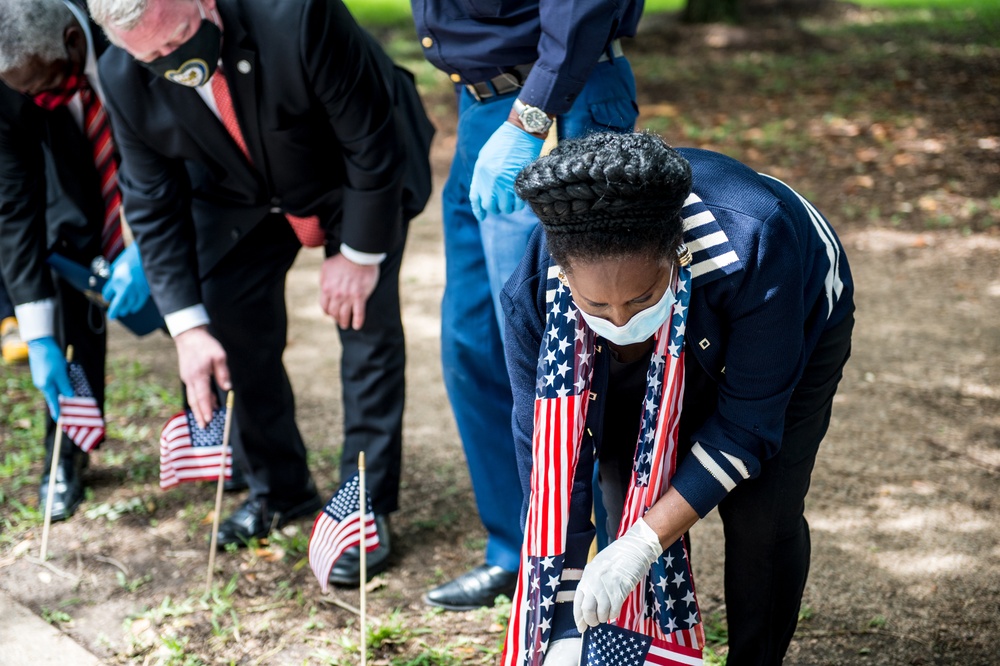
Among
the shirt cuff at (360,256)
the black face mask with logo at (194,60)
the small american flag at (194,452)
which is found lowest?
the small american flag at (194,452)

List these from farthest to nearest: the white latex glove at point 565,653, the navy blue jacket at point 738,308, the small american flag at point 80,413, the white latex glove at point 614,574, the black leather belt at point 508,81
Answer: the small american flag at point 80,413
the black leather belt at point 508,81
the white latex glove at point 565,653
the white latex glove at point 614,574
the navy blue jacket at point 738,308

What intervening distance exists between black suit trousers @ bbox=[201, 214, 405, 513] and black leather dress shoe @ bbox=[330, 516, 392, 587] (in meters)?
0.09

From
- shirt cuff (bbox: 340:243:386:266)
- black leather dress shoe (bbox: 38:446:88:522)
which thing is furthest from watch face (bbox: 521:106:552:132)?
black leather dress shoe (bbox: 38:446:88:522)

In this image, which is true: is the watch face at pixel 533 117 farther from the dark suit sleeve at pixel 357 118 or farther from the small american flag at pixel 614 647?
the small american flag at pixel 614 647

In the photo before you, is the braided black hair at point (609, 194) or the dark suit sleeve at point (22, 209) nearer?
the braided black hair at point (609, 194)

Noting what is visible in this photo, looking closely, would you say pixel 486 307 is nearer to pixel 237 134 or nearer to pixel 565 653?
pixel 237 134

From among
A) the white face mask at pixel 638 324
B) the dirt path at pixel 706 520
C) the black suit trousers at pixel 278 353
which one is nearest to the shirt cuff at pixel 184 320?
the black suit trousers at pixel 278 353

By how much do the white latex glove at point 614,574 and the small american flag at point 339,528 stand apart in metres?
0.95

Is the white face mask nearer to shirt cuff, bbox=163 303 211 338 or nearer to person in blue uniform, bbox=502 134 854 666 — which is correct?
person in blue uniform, bbox=502 134 854 666

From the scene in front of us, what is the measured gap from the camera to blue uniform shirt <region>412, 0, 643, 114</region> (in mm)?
2516

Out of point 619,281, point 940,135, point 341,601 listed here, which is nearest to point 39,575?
point 341,601

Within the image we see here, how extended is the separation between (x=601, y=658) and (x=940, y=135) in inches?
283

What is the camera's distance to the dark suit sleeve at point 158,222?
10.4 ft

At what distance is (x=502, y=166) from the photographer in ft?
8.16
